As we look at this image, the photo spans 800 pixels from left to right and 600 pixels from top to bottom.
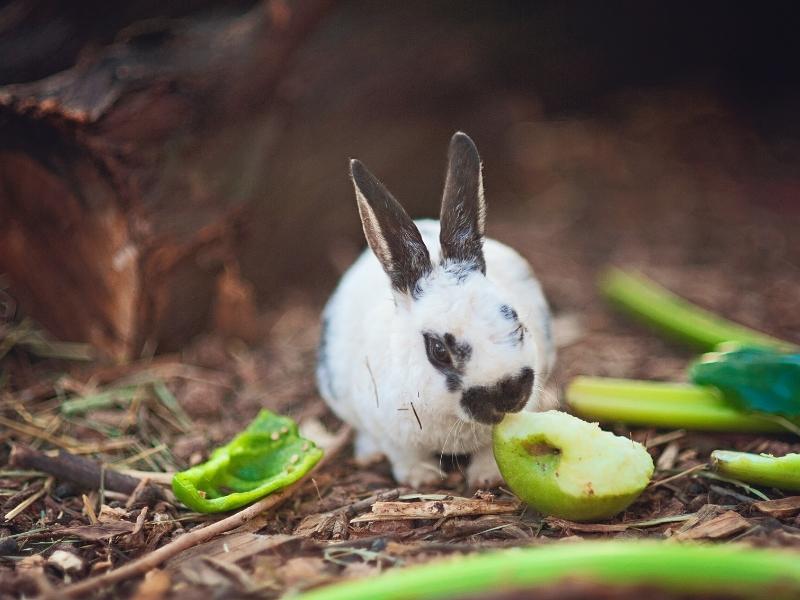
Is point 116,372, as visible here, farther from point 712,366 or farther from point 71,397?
point 712,366

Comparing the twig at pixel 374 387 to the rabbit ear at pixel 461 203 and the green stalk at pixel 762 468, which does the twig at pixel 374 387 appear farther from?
the green stalk at pixel 762 468

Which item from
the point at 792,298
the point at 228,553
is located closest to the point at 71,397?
the point at 228,553

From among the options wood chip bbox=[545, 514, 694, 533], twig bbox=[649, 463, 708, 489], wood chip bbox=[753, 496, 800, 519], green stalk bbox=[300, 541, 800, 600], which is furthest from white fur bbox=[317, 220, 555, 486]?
green stalk bbox=[300, 541, 800, 600]

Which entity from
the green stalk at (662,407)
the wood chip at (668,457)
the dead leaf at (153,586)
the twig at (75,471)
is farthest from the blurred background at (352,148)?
the dead leaf at (153,586)

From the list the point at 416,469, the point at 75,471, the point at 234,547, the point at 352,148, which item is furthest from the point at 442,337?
the point at 352,148

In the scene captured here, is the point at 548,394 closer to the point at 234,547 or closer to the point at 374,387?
the point at 374,387

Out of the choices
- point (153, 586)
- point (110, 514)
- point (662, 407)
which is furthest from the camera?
point (662, 407)

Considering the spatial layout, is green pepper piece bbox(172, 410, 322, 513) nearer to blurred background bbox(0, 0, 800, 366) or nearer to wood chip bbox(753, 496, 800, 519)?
blurred background bbox(0, 0, 800, 366)
